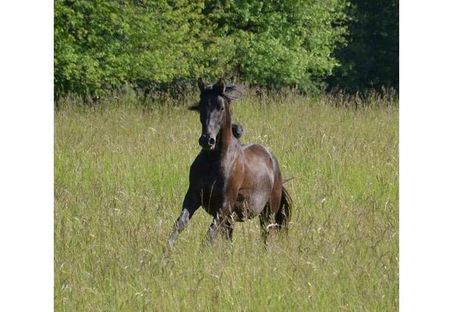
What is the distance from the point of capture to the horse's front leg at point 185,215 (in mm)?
7234

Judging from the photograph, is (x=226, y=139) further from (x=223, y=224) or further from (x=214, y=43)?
(x=214, y=43)

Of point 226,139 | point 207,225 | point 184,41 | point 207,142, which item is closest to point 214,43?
point 184,41

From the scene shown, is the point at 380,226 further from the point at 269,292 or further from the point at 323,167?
the point at 323,167

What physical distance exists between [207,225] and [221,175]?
87cm

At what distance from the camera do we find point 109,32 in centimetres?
1584

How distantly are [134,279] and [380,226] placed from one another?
2075mm

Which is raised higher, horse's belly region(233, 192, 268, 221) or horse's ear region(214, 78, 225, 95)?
horse's ear region(214, 78, 225, 95)

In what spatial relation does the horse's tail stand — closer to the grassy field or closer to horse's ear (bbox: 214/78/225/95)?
the grassy field

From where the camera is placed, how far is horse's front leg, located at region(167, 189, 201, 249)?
7.23 metres

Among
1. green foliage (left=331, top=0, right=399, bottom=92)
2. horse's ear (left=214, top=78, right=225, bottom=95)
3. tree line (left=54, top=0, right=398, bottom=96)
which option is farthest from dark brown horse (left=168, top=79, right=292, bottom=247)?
green foliage (left=331, top=0, right=399, bottom=92)

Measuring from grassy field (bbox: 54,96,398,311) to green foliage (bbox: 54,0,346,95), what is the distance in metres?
2.37

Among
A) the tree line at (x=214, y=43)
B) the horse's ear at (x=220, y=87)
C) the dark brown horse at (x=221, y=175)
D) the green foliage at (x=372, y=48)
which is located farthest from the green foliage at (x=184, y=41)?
the horse's ear at (x=220, y=87)
